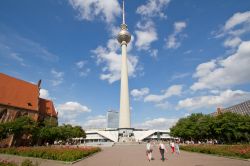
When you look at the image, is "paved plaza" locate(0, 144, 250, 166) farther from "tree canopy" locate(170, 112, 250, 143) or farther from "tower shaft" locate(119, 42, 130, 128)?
"tower shaft" locate(119, 42, 130, 128)

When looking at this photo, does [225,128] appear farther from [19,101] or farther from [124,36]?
[124,36]

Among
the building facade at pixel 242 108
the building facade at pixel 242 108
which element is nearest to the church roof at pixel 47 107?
the building facade at pixel 242 108

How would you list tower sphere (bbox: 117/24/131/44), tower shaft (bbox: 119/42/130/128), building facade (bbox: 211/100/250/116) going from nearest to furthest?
tower shaft (bbox: 119/42/130/128), tower sphere (bbox: 117/24/131/44), building facade (bbox: 211/100/250/116)

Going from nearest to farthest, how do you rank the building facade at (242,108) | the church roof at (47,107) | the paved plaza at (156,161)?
1. the paved plaza at (156,161)
2. the church roof at (47,107)
3. the building facade at (242,108)

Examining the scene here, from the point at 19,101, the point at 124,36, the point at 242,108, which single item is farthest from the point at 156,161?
the point at 242,108

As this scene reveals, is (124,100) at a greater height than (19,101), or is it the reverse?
(124,100)

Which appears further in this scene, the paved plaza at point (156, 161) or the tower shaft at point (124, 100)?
the tower shaft at point (124, 100)

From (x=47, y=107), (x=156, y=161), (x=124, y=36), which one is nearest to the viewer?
(x=156, y=161)

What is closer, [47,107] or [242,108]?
[47,107]

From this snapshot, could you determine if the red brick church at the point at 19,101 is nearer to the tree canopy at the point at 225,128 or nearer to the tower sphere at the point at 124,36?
the tower sphere at the point at 124,36

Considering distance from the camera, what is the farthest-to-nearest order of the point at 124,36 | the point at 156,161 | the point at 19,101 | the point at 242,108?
1. the point at 242,108
2. the point at 124,36
3. the point at 19,101
4. the point at 156,161

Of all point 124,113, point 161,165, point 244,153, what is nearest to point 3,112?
point 124,113

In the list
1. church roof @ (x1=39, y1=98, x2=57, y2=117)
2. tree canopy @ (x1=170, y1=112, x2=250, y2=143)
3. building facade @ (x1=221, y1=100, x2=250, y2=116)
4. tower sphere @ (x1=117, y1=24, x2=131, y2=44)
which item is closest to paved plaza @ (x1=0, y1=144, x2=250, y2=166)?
tree canopy @ (x1=170, y1=112, x2=250, y2=143)

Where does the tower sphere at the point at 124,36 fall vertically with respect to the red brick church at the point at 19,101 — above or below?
above
